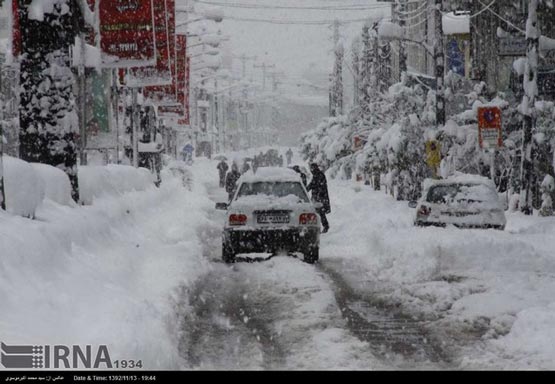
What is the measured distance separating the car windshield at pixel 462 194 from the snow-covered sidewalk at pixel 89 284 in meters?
5.02

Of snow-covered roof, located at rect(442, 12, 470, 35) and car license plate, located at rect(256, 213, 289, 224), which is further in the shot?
snow-covered roof, located at rect(442, 12, 470, 35)

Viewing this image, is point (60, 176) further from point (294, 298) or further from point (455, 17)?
point (455, 17)

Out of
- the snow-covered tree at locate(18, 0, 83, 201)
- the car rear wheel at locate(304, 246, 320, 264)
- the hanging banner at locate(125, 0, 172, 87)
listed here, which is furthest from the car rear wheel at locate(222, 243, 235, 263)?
the hanging banner at locate(125, 0, 172, 87)

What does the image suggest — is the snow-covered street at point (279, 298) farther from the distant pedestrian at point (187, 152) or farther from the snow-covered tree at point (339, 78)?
the snow-covered tree at point (339, 78)

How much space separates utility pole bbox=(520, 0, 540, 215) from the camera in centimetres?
2214

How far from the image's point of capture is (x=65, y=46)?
45.7 feet

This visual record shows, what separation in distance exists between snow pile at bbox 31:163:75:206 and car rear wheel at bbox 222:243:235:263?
125 inches

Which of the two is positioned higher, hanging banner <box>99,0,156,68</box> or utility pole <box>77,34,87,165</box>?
hanging banner <box>99,0,156,68</box>

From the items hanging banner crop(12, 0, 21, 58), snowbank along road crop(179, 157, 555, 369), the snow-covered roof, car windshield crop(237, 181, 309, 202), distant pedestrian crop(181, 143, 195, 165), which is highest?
Answer: the snow-covered roof

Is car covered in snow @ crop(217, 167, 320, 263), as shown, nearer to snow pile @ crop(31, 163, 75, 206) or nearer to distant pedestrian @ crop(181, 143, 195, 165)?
snow pile @ crop(31, 163, 75, 206)

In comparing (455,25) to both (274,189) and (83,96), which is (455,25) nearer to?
(83,96)

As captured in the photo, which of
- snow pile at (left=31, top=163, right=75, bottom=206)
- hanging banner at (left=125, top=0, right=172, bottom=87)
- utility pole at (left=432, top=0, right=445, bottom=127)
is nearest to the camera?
snow pile at (left=31, top=163, right=75, bottom=206)

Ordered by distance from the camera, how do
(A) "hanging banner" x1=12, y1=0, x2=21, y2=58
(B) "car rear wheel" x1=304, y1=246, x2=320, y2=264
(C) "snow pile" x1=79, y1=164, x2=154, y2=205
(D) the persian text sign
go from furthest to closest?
(D) the persian text sign
(C) "snow pile" x1=79, y1=164, x2=154, y2=205
(A) "hanging banner" x1=12, y1=0, x2=21, y2=58
(B) "car rear wheel" x1=304, y1=246, x2=320, y2=264
